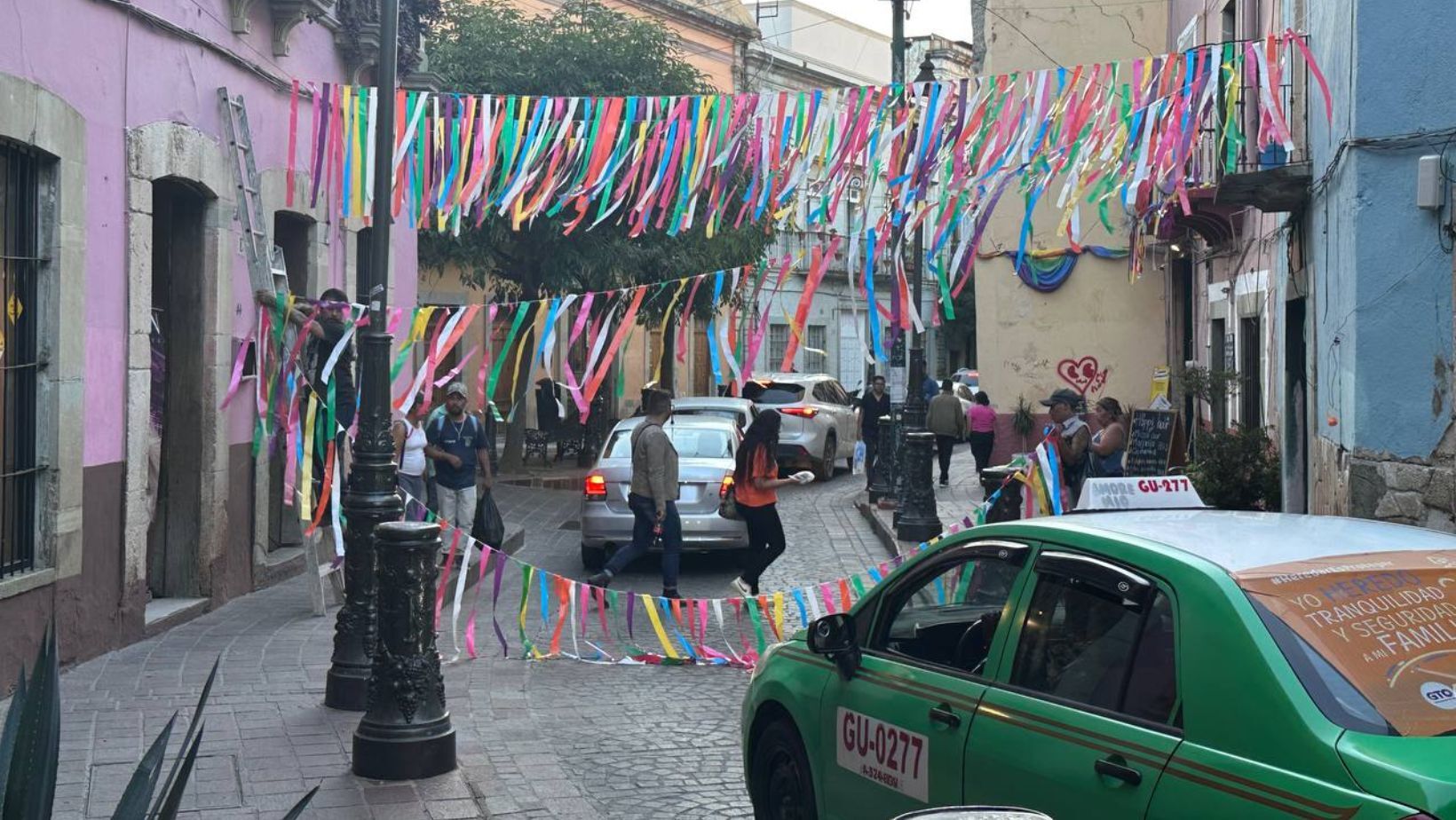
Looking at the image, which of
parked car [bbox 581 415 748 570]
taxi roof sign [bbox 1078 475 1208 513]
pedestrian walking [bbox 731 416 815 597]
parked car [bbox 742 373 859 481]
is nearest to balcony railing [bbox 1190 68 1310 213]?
pedestrian walking [bbox 731 416 815 597]

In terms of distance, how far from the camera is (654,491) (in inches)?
462

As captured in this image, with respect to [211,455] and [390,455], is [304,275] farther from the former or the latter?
[390,455]

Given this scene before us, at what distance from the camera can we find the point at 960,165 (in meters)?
10.8

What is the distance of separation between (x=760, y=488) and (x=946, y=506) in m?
8.26

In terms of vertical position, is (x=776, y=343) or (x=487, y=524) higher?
(x=776, y=343)

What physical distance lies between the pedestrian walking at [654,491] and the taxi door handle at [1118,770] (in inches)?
310

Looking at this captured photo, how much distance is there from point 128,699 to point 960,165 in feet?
21.0

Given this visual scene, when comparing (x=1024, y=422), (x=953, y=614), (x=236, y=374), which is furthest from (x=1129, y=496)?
(x=1024, y=422)

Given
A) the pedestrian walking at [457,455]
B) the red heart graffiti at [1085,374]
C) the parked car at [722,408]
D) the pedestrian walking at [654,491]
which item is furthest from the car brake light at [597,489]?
the red heart graffiti at [1085,374]

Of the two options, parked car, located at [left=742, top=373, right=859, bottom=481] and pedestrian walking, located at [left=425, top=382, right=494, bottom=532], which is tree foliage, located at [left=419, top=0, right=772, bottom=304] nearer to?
parked car, located at [left=742, top=373, right=859, bottom=481]

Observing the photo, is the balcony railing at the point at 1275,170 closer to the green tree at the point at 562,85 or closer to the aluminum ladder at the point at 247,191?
the aluminum ladder at the point at 247,191

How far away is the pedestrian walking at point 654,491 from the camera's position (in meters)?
11.6

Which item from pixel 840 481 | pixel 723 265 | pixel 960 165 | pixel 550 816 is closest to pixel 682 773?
pixel 550 816

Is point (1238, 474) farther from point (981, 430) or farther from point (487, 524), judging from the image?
point (981, 430)
